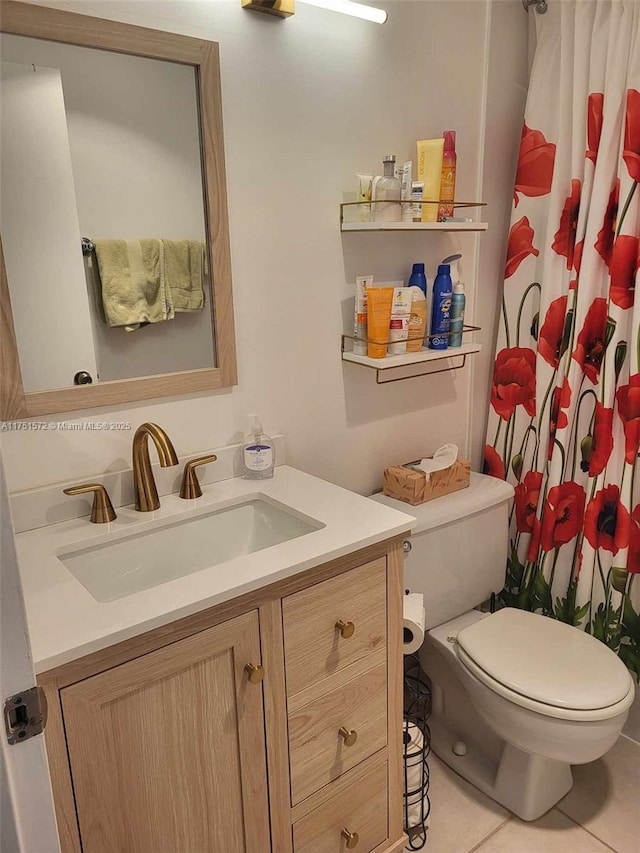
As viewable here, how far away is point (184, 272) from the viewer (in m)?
1.41

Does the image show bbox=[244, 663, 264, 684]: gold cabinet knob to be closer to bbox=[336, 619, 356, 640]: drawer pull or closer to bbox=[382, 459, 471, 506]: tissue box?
bbox=[336, 619, 356, 640]: drawer pull

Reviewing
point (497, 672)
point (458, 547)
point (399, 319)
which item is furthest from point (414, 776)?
point (399, 319)

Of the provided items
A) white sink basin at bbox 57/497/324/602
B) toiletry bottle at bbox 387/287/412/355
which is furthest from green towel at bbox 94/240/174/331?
toiletry bottle at bbox 387/287/412/355

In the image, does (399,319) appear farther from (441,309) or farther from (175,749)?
(175,749)

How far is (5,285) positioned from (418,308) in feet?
3.36

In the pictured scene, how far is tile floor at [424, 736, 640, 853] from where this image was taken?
1655mm

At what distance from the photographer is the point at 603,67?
1.69 metres

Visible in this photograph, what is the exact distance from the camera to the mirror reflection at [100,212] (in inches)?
46.9

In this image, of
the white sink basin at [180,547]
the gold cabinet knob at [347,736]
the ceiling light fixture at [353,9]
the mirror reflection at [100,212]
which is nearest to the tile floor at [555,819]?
the gold cabinet knob at [347,736]

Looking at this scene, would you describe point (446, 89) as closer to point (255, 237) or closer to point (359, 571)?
point (255, 237)

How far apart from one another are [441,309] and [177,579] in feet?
3.46

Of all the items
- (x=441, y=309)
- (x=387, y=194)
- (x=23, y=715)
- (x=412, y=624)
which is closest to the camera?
(x=23, y=715)

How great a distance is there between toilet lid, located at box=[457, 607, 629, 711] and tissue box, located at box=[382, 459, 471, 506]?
38cm

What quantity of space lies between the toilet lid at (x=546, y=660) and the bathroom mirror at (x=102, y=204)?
101 cm
